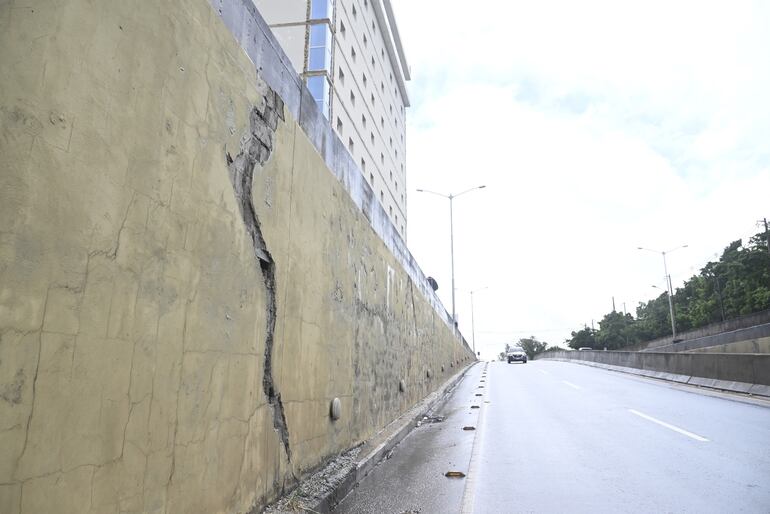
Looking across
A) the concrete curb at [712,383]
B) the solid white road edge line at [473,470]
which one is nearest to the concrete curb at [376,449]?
the solid white road edge line at [473,470]

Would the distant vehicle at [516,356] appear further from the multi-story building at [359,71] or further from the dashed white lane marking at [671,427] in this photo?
the dashed white lane marking at [671,427]

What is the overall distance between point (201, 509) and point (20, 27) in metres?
2.62

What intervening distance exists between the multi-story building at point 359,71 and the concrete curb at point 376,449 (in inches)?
703

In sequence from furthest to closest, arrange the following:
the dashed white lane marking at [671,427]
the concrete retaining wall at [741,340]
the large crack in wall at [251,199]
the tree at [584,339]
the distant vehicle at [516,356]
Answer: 1. the tree at [584,339]
2. the distant vehicle at [516,356]
3. the concrete retaining wall at [741,340]
4. the dashed white lane marking at [671,427]
5. the large crack in wall at [251,199]

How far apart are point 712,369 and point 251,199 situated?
1744 cm

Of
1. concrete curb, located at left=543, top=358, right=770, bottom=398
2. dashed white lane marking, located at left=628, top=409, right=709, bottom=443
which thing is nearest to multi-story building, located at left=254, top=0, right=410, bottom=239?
concrete curb, located at left=543, top=358, right=770, bottom=398

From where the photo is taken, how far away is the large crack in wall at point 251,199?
3763mm

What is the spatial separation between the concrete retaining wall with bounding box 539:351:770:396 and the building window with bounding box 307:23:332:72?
23758 mm

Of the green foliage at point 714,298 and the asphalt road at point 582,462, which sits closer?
the asphalt road at point 582,462

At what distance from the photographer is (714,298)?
5978 cm

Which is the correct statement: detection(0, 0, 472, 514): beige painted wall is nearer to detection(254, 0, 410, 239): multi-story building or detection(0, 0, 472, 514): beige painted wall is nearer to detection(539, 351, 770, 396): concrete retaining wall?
detection(539, 351, 770, 396): concrete retaining wall

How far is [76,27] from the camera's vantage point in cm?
227

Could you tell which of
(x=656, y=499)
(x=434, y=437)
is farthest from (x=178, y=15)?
(x=434, y=437)

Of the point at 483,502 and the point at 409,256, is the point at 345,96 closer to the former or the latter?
the point at 409,256
